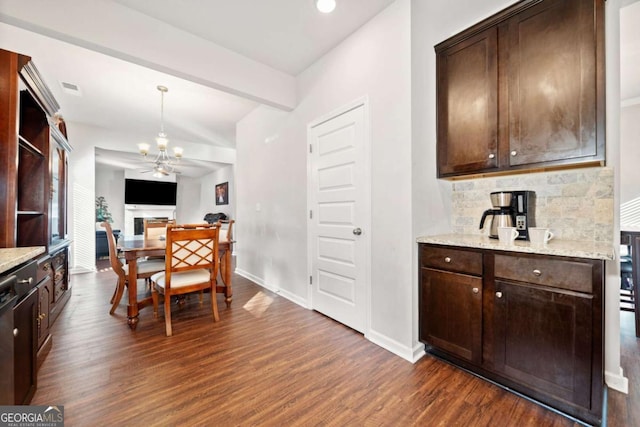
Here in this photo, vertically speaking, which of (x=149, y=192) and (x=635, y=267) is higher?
(x=149, y=192)

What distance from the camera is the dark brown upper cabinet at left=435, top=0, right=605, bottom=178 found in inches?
58.5

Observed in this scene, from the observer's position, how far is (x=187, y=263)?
8.02ft

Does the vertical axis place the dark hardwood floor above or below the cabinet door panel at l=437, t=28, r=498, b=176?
below

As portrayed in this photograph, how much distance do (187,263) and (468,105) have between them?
2753 mm

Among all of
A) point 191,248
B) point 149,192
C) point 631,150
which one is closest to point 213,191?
point 149,192

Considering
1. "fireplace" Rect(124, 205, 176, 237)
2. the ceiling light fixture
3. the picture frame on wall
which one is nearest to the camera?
the ceiling light fixture

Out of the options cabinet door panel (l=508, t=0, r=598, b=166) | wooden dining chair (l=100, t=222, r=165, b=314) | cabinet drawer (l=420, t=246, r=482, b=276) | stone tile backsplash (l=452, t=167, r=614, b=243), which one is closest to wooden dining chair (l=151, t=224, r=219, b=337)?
wooden dining chair (l=100, t=222, r=165, b=314)

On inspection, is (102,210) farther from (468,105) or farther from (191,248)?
(468,105)

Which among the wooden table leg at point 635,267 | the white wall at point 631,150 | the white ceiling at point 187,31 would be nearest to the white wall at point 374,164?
the white ceiling at point 187,31

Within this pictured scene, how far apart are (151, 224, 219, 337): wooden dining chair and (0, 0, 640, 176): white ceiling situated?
4.84 ft

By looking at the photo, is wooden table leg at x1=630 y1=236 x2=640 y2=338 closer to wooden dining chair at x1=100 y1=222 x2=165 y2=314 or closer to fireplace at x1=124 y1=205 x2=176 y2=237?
wooden dining chair at x1=100 y1=222 x2=165 y2=314

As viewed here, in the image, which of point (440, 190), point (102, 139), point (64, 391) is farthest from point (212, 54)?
point (102, 139)

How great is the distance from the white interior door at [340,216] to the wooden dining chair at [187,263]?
1.04 m

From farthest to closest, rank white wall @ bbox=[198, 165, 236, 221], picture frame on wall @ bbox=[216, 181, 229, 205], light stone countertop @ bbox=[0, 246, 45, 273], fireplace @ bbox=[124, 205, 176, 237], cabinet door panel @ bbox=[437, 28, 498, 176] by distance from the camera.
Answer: fireplace @ bbox=[124, 205, 176, 237] → picture frame on wall @ bbox=[216, 181, 229, 205] → white wall @ bbox=[198, 165, 236, 221] → cabinet door panel @ bbox=[437, 28, 498, 176] → light stone countertop @ bbox=[0, 246, 45, 273]
